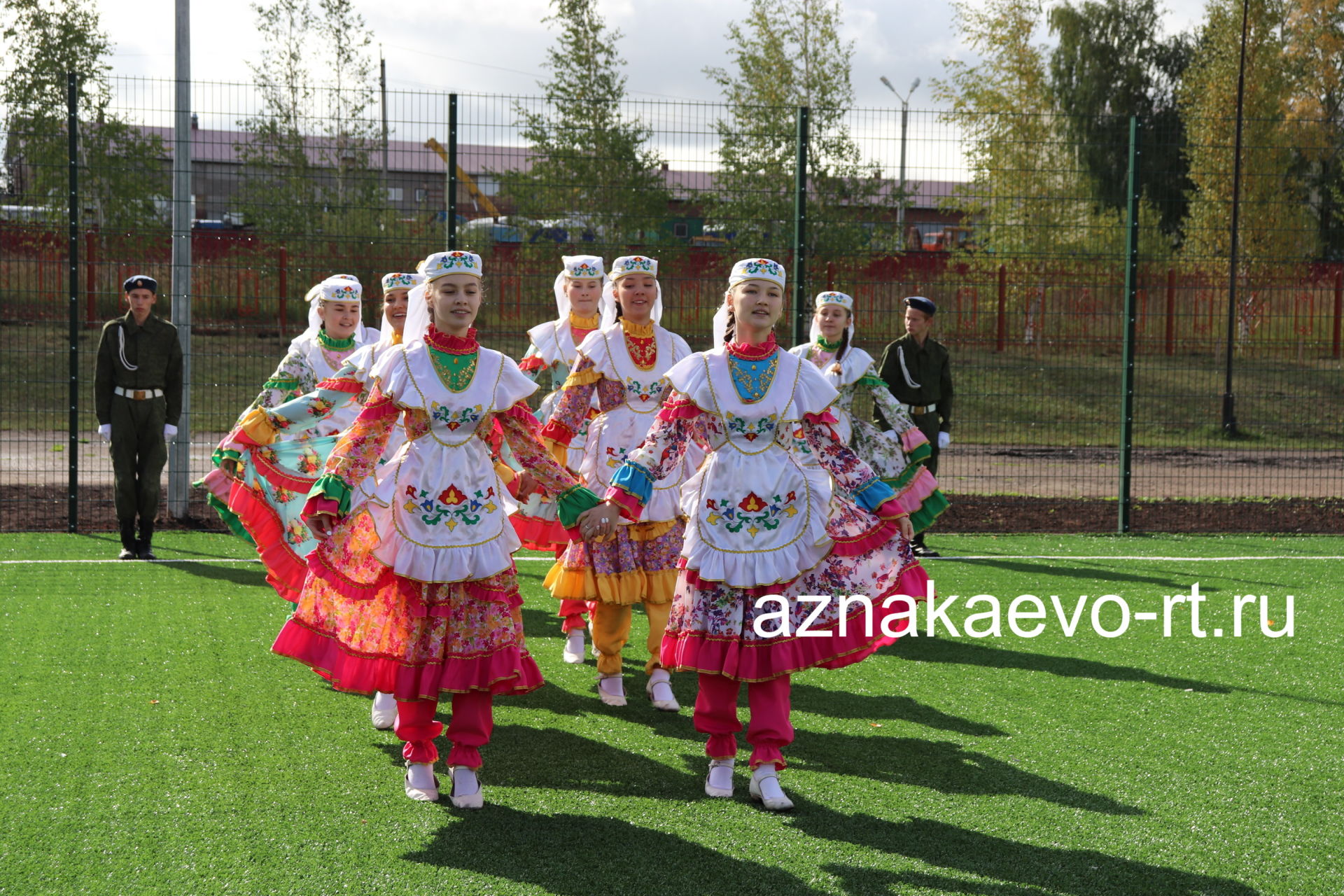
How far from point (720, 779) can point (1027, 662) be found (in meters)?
2.52

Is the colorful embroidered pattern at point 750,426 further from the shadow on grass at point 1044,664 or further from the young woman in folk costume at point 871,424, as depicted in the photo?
the shadow on grass at point 1044,664

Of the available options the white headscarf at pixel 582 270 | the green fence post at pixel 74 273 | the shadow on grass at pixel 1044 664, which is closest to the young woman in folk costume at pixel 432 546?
the white headscarf at pixel 582 270

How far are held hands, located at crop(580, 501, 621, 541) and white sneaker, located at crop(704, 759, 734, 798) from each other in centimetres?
91

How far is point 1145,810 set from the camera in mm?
4301

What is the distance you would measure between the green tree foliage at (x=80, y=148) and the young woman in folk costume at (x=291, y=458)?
4.77m

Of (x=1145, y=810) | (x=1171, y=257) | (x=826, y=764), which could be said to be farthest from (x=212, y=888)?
(x=1171, y=257)

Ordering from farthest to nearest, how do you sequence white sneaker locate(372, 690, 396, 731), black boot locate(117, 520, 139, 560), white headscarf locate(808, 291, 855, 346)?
1. black boot locate(117, 520, 139, 560)
2. white headscarf locate(808, 291, 855, 346)
3. white sneaker locate(372, 690, 396, 731)

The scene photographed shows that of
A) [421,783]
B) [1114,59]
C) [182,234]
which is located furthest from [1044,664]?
[1114,59]

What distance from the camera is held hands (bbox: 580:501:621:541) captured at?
4.34 metres

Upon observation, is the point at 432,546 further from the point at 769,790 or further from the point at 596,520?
the point at 769,790

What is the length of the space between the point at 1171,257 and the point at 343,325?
8373mm

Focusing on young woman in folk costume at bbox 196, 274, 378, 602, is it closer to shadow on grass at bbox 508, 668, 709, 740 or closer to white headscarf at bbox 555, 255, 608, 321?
white headscarf at bbox 555, 255, 608, 321

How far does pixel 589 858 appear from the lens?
386 centimetres

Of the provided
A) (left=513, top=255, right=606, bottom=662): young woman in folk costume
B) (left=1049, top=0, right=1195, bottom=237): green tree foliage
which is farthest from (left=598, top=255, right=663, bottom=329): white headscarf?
(left=1049, top=0, right=1195, bottom=237): green tree foliage
